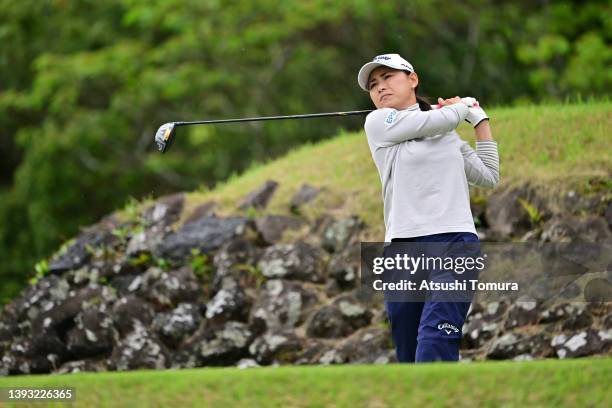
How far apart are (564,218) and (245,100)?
16063 mm

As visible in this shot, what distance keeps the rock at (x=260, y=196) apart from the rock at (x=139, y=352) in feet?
6.10

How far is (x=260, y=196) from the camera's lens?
11391 millimetres

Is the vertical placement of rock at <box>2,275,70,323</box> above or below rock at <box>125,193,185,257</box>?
below

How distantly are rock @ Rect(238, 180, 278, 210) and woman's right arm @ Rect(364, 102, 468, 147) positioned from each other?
5.29m

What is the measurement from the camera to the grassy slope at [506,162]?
9.73m

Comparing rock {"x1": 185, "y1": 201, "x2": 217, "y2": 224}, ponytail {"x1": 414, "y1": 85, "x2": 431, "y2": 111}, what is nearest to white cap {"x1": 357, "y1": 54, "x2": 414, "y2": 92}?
ponytail {"x1": 414, "y1": 85, "x2": 431, "y2": 111}

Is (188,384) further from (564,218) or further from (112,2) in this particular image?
(112,2)

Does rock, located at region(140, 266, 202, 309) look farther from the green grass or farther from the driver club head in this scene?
the green grass

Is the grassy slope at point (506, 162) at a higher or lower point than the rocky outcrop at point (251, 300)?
higher

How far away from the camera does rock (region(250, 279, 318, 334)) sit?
9789mm

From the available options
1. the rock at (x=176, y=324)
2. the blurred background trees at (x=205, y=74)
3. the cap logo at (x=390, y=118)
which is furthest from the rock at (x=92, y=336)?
the blurred background trees at (x=205, y=74)

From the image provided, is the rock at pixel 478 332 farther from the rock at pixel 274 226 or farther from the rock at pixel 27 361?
the rock at pixel 27 361

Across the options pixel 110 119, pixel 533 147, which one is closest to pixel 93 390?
pixel 533 147

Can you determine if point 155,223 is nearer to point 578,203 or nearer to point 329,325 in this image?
point 329,325
